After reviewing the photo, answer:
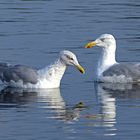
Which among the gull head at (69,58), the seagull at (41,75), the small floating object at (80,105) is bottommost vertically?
the small floating object at (80,105)

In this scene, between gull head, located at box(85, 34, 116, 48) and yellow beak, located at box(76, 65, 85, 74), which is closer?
yellow beak, located at box(76, 65, 85, 74)

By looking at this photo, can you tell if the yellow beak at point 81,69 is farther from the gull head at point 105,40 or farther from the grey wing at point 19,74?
the gull head at point 105,40

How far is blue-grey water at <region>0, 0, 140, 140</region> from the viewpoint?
20.3m

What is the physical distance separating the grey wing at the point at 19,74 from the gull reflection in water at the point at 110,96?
1423 mm

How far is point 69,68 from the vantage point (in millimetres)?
26766

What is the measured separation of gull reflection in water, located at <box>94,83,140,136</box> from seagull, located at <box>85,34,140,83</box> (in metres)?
0.25

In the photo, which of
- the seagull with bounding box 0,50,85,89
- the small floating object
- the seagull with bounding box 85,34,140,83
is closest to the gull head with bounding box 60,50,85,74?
the seagull with bounding box 0,50,85,89

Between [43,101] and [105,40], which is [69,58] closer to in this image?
[43,101]

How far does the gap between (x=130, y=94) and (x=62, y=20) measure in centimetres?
958

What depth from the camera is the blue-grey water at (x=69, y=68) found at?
20.3 m

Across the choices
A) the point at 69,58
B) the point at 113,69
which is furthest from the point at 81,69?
the point at 113,69

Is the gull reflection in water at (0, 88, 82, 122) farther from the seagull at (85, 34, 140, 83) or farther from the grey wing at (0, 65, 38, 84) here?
the seagull at (85, 34, 140, 83)

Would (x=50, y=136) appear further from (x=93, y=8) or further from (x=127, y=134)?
(x=93, y=8)

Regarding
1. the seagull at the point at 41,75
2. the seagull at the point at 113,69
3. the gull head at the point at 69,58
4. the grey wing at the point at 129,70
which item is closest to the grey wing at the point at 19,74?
the seagull at the point at 41,75
